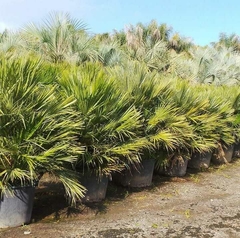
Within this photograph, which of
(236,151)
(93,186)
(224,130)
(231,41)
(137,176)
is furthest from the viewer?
(231,41)

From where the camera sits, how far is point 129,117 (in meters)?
4.59

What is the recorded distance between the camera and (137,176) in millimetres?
5551

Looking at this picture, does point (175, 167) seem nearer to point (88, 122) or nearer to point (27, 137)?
point (88, 122)

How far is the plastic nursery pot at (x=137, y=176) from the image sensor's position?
551 cm

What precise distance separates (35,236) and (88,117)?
1.53 metres

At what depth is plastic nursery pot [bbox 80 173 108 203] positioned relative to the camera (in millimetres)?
4504

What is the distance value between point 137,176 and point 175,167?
118cm

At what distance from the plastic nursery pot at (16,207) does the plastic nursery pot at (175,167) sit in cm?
310

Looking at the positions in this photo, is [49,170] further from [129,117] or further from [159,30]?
[159,30]

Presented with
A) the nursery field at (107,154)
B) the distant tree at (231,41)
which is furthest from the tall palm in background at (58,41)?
the distant tree at (231,41)

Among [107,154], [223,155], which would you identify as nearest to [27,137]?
[107,154]

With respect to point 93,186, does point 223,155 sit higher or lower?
higher

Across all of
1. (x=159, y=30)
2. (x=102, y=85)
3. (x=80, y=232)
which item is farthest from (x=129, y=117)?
(x=159, y=30)

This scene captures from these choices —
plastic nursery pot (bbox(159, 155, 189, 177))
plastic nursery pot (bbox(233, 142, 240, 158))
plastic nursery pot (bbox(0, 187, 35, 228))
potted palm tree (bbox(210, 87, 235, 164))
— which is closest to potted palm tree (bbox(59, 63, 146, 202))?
plastic nursery pot (bbox(0, 187, 35, 228))
